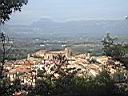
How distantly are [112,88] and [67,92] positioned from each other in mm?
2984

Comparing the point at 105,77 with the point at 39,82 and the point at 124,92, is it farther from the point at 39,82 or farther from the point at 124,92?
the point at 39,82

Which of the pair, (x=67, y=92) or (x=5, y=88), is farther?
(x=67, y=92)

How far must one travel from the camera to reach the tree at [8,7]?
1493 cm

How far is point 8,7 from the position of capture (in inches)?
595

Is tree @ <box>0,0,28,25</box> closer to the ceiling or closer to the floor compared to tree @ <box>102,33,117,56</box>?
closer to the ceiling

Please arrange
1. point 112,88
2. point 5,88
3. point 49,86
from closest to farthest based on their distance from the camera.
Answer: point 5,88, point 49,86, point 112,88

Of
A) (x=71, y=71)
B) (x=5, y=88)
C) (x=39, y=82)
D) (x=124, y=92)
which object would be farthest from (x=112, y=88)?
(x=5, y=88)

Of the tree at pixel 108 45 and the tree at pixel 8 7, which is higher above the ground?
the tree at pixel 8 7

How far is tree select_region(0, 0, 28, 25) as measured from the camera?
49.0 feet

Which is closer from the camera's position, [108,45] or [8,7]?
[8,7]

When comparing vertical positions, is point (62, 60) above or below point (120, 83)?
above

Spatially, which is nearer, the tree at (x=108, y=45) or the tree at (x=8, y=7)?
the tree at (x=8, y=7)

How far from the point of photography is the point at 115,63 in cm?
2206

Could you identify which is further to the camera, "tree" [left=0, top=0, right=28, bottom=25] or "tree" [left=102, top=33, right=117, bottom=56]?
"tree" [left=102, top=33, right=117, bottom=56]
